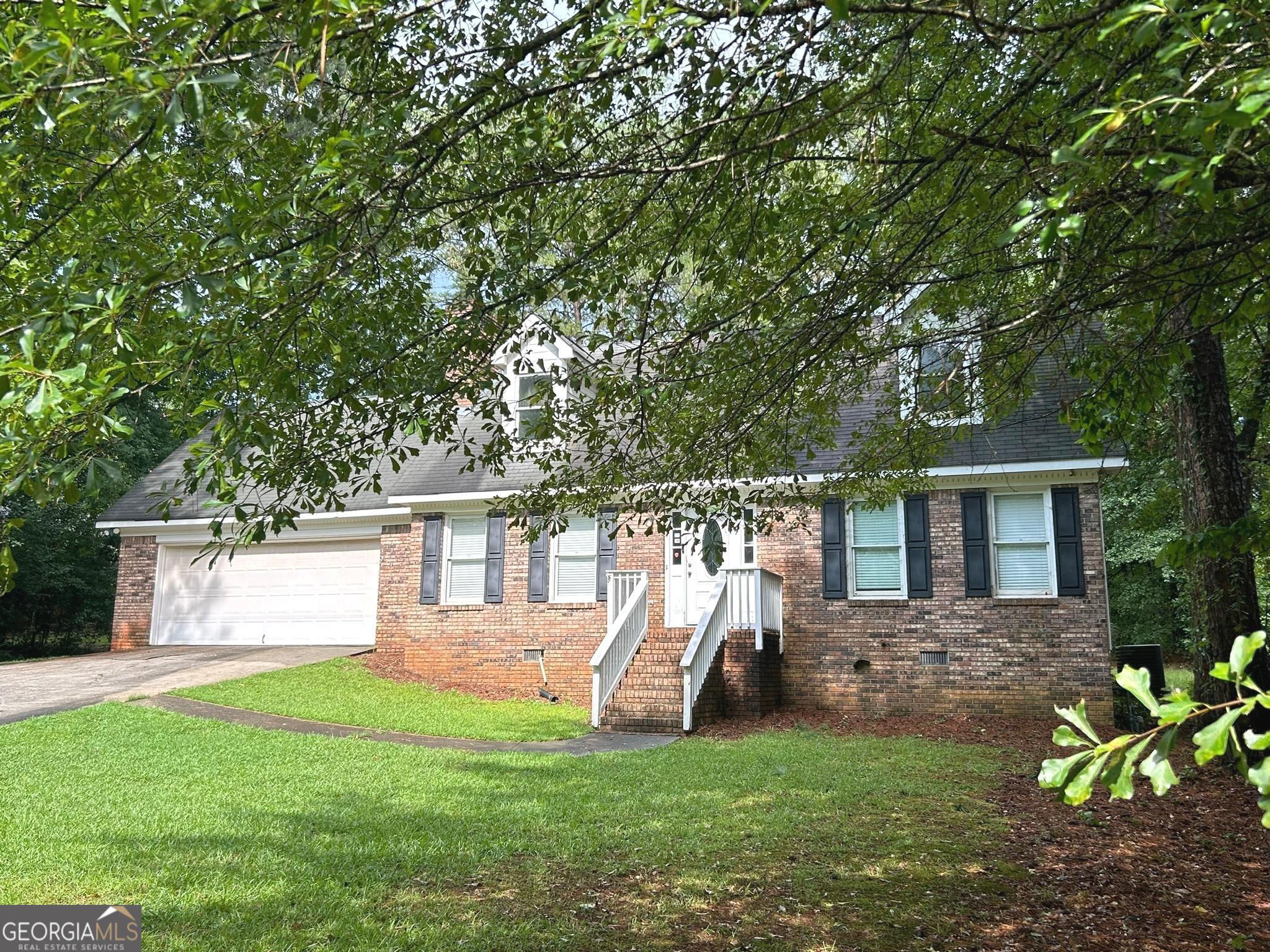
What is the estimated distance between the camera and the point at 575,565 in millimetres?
16578

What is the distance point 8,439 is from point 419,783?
636 cm

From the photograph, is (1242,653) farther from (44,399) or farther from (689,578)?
(689,578)

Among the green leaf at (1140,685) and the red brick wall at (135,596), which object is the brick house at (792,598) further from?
the green leaf at (1140,685)

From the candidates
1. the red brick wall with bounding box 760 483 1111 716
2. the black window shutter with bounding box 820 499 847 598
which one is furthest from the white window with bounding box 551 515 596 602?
the black window shutter with bounding box 820 499 847 598

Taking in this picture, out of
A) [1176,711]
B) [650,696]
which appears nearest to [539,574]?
[650,696]

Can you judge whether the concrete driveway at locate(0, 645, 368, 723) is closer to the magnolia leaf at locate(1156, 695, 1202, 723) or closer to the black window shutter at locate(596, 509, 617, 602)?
the black window shutter at locate(596, 509, 617, 602)

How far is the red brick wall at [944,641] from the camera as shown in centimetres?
1364

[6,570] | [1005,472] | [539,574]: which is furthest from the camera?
[539,574]

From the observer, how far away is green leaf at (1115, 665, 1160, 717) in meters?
1.55

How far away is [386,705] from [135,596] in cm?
950

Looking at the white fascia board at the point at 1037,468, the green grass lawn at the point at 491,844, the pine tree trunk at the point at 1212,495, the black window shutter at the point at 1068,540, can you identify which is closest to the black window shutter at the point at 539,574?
the green grass lawn at the point at 491,844

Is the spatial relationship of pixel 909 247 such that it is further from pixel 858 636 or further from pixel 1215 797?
pixel 858 636

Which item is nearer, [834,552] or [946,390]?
[946,390]

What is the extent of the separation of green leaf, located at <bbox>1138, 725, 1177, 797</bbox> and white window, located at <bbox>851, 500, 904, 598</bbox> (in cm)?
1334
